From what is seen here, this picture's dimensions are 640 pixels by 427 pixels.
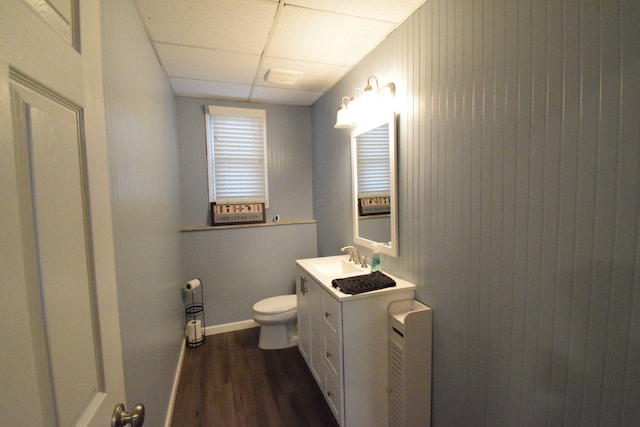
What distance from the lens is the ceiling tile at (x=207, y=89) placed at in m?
2.58

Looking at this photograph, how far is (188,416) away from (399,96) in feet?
8.14

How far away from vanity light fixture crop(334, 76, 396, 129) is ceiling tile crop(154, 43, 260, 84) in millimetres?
776

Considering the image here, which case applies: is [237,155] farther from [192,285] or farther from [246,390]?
[246,390]

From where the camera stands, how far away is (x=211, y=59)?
2.14m

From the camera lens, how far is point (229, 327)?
3088 mm

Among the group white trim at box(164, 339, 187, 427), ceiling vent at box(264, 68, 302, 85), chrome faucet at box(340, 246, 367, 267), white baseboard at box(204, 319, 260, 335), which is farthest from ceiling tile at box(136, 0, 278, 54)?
white baseboard at box(204, 319, 260, 335)

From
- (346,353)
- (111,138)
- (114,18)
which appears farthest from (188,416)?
(114,18)

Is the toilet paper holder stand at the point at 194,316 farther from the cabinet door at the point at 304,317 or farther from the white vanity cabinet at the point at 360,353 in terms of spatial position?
the white vanity cabinet at the point at 360,353

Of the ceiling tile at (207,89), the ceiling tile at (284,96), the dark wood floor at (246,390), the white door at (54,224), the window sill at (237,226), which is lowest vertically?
the dark wood floor at (246,390)

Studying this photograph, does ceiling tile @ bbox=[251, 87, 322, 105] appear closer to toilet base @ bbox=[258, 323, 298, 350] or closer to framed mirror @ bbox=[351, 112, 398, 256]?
framed mirror @ bbox=[351, 112, 398, 256]

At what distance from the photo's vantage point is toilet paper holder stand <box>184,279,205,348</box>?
278cm

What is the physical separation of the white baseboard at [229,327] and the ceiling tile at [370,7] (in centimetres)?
283

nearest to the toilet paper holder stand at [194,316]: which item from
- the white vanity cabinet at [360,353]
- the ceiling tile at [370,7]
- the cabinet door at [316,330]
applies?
the cabinet door at [316,330]

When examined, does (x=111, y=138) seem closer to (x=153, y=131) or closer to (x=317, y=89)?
(x=153, y=131)
